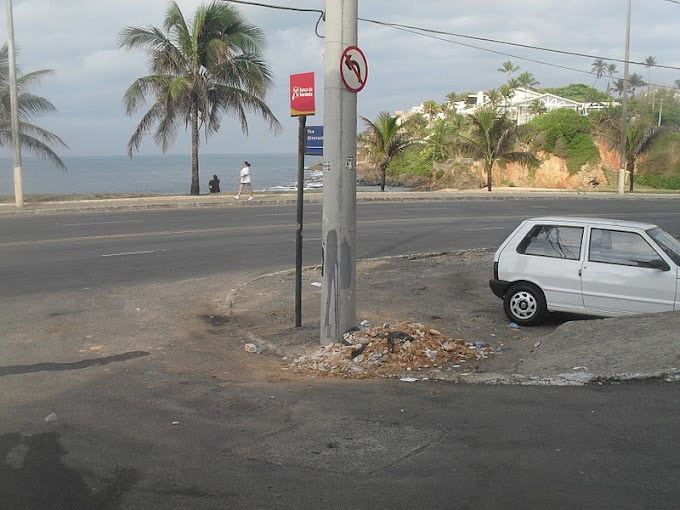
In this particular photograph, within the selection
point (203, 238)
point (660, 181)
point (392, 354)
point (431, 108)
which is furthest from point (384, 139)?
point (431, 108)

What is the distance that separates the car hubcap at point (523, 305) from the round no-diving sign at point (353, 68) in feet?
12.3

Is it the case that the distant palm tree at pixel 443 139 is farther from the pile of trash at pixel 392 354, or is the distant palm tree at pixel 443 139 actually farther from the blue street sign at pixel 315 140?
the pile of trash at pixel 392 354

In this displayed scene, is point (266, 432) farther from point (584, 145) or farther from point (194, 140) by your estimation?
point (584, 145)

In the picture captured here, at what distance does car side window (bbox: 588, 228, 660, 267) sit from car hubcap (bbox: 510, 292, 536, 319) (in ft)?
3.25

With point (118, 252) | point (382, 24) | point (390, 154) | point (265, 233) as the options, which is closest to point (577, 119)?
point (390, 154)

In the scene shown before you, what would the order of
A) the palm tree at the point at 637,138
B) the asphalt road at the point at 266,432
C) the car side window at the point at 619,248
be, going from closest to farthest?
the asphalt road at the point at 266,432, the car side window at the point at 619,248, the palm tree at the point at 637,138

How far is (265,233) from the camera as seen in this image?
68.8 feet

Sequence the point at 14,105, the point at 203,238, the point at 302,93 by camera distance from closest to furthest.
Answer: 1. the point at 302,93
2. the point at 203,238
3. the point at 14,105

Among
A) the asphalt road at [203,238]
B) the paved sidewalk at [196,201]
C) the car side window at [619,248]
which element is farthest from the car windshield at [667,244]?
the paved sidewalk at [196,201]

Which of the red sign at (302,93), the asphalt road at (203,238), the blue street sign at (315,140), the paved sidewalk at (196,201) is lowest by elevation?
the asphalt road at (203,238)

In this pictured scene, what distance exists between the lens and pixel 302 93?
9.73 m

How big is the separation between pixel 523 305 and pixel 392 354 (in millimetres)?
2908

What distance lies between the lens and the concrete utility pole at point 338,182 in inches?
349

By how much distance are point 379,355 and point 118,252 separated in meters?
10.4
